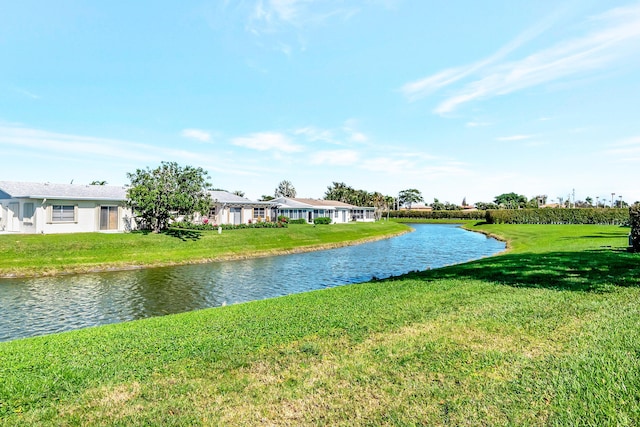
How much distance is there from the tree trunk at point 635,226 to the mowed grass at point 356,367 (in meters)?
10.1

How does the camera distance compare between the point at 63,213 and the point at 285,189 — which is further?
the point at 285,189

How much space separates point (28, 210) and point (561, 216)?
68565 mm

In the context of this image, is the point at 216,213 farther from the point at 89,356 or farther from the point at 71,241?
the point at 89,356

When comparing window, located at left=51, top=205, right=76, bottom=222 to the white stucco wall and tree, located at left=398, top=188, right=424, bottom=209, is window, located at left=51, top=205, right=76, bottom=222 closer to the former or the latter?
the white stucco wall

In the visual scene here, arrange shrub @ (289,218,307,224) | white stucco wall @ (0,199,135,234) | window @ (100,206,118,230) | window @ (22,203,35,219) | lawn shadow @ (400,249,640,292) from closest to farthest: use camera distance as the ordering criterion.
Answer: lawn shadow @ (400,249,640,292) < white stucco wall @ (0,199,135,234) < window @ (22,203,35,219) < window @ (100,206,118,230) < shrub @ (289,218,307,224)

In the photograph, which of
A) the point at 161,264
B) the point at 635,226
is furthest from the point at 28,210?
the point at 635,226

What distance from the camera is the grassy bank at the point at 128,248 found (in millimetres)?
21328

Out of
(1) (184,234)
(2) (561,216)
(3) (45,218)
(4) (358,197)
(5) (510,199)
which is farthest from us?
(5) (510,199)

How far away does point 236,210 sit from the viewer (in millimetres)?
44031

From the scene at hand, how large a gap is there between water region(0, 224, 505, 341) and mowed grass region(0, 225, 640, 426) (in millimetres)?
5240

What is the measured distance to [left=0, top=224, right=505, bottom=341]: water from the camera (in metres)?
12.8

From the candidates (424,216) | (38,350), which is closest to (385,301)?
(38,350)

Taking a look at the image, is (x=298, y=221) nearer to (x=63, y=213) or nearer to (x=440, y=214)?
(x=63, y=213)

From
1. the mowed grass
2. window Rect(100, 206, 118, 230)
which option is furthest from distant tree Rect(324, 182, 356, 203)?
the mowed grass
